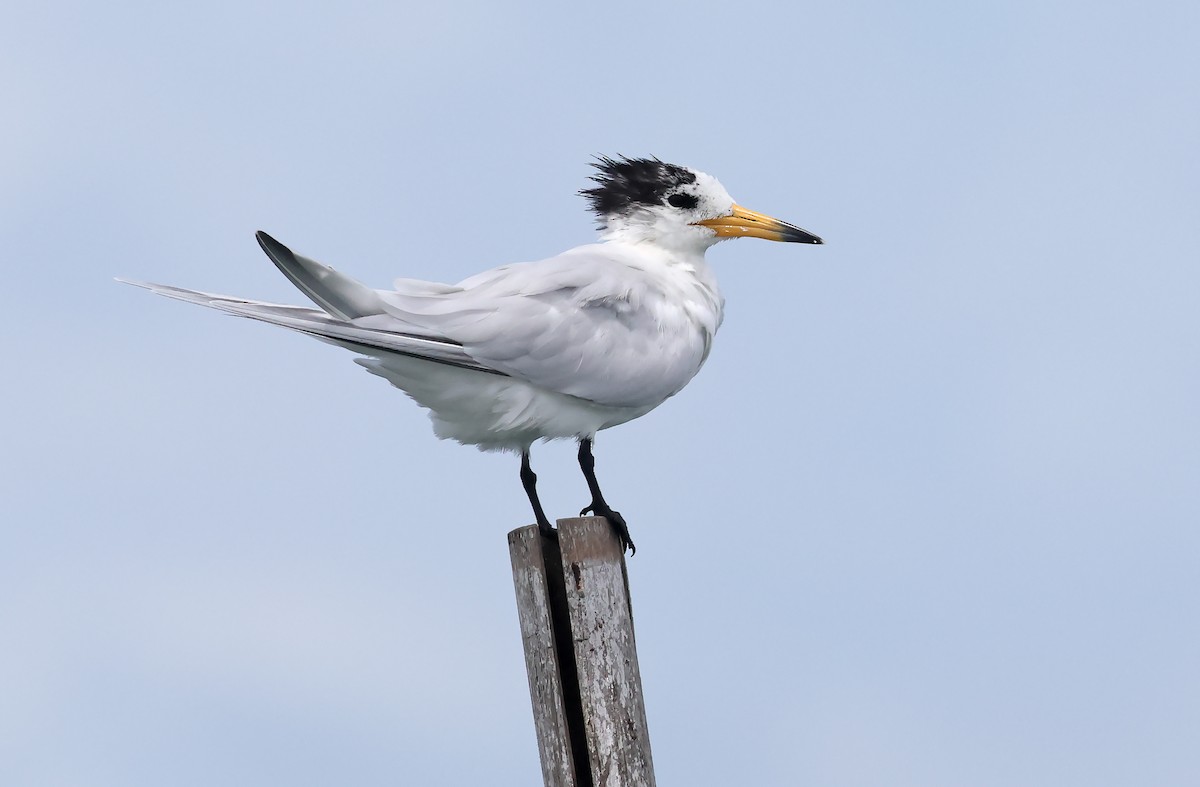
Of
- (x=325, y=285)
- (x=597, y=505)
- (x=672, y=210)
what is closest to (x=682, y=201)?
(x=672, y=210)

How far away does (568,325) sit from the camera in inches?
244

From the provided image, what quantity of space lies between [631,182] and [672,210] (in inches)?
11.2

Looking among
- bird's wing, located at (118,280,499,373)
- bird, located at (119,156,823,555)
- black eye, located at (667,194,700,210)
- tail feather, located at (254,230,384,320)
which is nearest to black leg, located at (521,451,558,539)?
bird, located at (119,156,823,555)

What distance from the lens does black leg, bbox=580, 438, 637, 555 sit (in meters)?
6.26

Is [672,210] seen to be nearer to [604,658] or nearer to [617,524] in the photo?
[617,524]

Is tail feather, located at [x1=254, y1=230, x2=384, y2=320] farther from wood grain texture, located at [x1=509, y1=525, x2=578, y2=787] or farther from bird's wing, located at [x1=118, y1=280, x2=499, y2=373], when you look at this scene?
wood grain texture, located at [x1=509, y1=525, x2=578, y2=787]

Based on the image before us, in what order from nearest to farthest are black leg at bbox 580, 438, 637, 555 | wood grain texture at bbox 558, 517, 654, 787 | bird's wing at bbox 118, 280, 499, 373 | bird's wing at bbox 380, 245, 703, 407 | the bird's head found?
bird's wing at bbox 118, 280, 499, 373 → wood grain texture at bbox 558, 517, 654, 787 → bird's wing at bbox 380, 245, 703, 407 → black leg at bbox 580, 438, 637, 555 → the bird's head

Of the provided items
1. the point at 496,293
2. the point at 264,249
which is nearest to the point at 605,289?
the point at 496,293

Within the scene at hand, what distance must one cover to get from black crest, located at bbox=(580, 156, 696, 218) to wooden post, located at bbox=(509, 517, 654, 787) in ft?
6.51

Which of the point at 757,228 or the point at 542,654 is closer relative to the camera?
the point at 542,654

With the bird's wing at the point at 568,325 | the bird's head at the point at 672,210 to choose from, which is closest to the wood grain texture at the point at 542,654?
the bird's wing at the point at 568,325

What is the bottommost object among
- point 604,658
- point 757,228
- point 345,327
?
point 604,658

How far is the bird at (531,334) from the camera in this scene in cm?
575

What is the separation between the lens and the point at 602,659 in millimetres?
5770
